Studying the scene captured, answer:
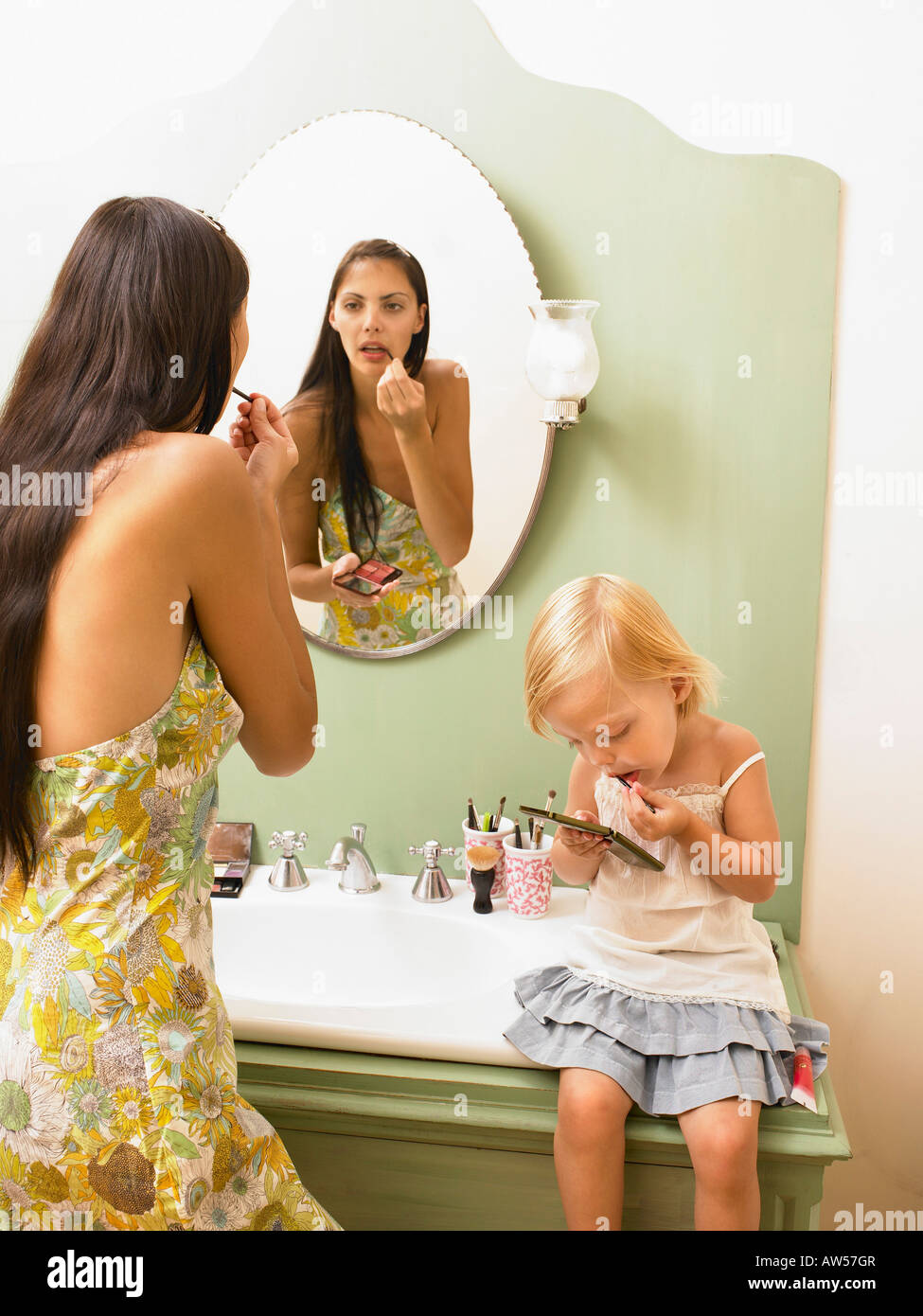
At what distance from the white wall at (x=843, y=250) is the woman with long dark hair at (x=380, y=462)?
394mm

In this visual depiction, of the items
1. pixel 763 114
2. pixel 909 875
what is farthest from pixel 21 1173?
pixel 763 114

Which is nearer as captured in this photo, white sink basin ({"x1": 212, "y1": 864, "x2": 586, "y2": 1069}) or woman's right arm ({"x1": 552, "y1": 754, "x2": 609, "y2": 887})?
woman's right arm ({"x1": 552, "y1": 754, "x2": 609, "y2": 887})

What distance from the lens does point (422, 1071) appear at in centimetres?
123

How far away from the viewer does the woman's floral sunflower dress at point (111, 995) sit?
2.81 ft

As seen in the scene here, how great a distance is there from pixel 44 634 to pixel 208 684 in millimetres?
142

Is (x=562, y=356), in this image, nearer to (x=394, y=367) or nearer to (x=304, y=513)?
(x=394, y=367)

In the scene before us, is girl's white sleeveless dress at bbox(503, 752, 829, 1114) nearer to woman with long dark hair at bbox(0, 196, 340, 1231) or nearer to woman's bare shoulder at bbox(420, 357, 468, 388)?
woman with long dark hair at bbox(0, 196, 340, 1231)

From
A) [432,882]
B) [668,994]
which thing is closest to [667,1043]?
[668,994]

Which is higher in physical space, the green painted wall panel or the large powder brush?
the green painted wall panel

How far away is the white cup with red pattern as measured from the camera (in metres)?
1.52

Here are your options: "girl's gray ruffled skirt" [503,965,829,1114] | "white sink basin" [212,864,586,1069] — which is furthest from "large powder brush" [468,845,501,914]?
"girl's gray ruffled skirt" [503,965,829,1114]

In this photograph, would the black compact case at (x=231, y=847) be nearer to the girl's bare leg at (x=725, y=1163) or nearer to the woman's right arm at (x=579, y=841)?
the woman's right arm at (x=579, y=841)

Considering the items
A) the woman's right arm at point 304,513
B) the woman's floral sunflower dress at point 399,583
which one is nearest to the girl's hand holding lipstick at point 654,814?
the woman's floral sunflower dress at point 399,583

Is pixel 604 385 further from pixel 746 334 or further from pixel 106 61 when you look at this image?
pixel 106 61
